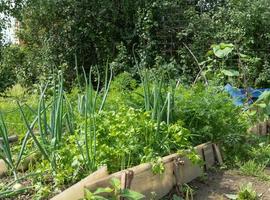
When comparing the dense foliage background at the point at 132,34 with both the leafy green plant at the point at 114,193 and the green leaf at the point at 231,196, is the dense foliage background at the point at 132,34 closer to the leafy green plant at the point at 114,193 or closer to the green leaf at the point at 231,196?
the green leaf at the point at 231,196

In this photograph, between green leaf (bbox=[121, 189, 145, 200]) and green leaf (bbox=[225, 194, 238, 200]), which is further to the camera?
green leaf (bbox=[225, 194, 238, 200])

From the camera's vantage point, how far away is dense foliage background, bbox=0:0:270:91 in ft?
26.1

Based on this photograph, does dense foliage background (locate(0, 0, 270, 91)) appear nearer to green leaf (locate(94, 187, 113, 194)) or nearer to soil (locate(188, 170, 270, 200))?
soil (locate(188, 170, 270, 200))

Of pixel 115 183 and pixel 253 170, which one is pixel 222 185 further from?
pixel 115 183

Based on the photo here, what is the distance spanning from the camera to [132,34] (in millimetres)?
9047

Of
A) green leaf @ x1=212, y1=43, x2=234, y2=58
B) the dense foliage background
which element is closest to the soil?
green leaf @ x1=212, y1=43, x2=234, y2=58

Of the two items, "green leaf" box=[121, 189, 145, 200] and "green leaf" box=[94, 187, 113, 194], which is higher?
"green leaf" box=[94, 187, 113, 194]

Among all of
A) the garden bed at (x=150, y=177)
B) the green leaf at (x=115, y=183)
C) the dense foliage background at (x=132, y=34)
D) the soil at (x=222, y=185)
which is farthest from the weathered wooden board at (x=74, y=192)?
the dense foliage background at (x=132, y=34)

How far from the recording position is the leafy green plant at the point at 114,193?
192 cm

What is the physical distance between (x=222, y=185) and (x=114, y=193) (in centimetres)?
113

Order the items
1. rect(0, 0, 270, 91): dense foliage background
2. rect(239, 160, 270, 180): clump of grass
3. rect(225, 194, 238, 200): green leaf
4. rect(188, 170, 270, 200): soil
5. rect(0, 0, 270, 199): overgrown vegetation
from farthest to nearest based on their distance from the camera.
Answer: rect(0, 0, 270, 91): dense foliage background
rect(239, 160, 270, 180): clump of grass
rect(188, 170, 270, 200): soil
rect(225, 194, 238, 200): green leaf
rect(0, 0, 270, 199): overgrown vegetation

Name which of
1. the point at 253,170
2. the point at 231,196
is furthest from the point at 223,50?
the point at 231,196

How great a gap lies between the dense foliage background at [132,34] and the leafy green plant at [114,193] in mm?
5528

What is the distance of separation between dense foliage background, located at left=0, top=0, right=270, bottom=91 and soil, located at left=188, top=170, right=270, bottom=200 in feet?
14.4
